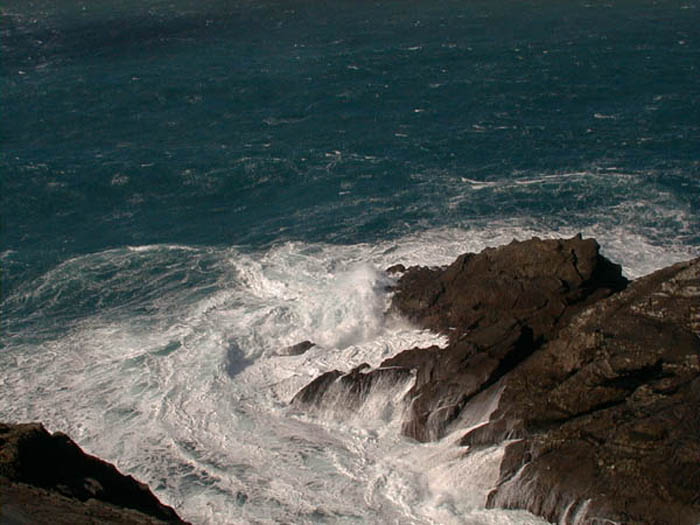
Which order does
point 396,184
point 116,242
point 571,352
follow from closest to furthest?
1. point 571,352
2. point 116,242
3. point 396,184

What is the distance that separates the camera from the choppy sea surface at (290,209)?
125 ft

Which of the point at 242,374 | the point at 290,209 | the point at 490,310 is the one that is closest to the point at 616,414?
the point at 490,310

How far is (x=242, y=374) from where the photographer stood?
44.5m

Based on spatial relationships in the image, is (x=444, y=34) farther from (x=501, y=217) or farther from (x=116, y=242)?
(x=116, y=242)

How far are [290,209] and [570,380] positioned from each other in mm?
33499

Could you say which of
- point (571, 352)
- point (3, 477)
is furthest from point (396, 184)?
point (3, 477)

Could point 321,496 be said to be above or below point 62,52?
below

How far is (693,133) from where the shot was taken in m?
72.2

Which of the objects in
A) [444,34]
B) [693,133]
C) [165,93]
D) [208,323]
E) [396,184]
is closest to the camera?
[208,323]

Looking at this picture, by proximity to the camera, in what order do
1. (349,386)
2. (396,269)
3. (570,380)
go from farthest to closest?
(396,269) < (349,386) < (570,380)

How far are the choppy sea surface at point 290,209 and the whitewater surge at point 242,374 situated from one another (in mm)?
137

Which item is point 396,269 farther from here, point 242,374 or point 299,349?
point 242,374

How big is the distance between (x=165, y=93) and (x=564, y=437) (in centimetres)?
6956

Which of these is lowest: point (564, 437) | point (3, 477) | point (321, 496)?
point (321, 496)
